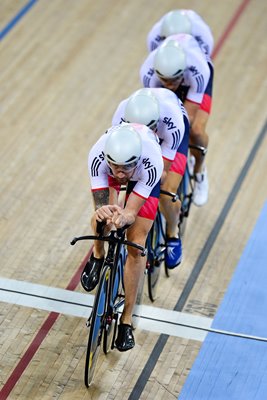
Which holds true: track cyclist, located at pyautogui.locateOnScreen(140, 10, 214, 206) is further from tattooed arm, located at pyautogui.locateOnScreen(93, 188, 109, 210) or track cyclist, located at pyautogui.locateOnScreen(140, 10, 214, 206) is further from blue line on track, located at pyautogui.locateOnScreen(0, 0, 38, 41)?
blue line on track, located at pyautogui.locateOnScreen(0, 0, 38, 41)

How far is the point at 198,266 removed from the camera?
19.0 ft

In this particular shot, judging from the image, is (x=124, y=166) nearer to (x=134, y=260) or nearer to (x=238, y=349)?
(x=134, y=260)

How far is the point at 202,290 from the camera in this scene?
5590 millimetres

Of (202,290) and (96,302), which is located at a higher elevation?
(96,302)

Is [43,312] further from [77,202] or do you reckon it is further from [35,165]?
[35,165]

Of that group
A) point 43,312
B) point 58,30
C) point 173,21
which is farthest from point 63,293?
point 58,30

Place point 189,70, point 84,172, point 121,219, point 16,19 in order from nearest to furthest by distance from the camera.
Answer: point 121,219 → point 189,70 → point 84,172 → point 16,19

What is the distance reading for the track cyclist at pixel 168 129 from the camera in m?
4.75

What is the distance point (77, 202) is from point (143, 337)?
55.8 inches

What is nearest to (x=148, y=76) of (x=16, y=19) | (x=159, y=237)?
(x=159, y=237)

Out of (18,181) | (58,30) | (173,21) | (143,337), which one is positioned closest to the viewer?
(143,337)

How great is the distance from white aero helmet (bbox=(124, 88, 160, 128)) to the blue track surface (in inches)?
52.1

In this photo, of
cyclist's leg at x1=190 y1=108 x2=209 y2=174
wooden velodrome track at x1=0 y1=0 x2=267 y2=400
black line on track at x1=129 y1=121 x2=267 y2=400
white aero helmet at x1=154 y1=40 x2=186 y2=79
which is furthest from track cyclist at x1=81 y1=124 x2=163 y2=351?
cyclist's leg at x1=190 y1=108 x2=209 y2=174

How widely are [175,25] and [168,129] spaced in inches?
47.0
